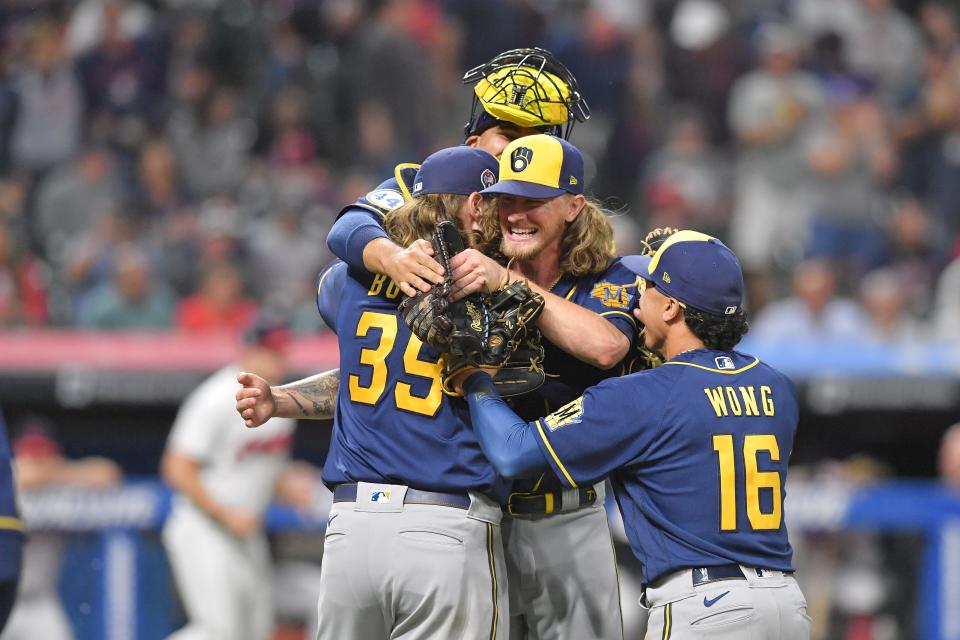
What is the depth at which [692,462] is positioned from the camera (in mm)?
3816

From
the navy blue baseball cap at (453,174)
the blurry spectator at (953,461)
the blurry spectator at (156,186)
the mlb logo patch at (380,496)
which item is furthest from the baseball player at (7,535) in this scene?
the blurry spectator at (156,186)

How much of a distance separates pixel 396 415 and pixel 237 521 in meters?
3.81

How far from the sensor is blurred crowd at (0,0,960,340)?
9.65 metres

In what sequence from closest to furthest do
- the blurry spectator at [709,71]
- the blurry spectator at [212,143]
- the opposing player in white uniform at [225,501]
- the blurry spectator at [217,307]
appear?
the opposing player in white uniform at [225,501]
the blurry spectator at [217,307]
the blurry spectator at [212,143]
the blurry spectator at [709,71]

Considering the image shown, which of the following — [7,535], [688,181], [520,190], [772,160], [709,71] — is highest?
[709,71]

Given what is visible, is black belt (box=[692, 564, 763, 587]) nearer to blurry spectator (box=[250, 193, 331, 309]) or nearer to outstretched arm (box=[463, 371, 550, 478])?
outstretched arm (box=[463, 371, 550, 478])

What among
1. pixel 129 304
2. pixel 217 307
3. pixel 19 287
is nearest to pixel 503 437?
pixel 217 307

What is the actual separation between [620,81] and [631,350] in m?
7.16

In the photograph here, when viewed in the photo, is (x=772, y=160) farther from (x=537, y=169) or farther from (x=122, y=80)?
(x=537, y=169)

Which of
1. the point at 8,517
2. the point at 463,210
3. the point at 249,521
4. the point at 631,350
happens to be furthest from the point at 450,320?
the point at 249,521

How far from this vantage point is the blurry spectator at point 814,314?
911 cm

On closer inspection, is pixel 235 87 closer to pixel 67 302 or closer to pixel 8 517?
pixel 67 302

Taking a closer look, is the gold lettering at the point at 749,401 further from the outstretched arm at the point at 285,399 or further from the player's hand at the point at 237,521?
the player's hand at the point at 237,521

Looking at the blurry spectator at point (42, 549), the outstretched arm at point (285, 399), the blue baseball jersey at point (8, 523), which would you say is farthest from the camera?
the blurry spectator at point (42, 549)
